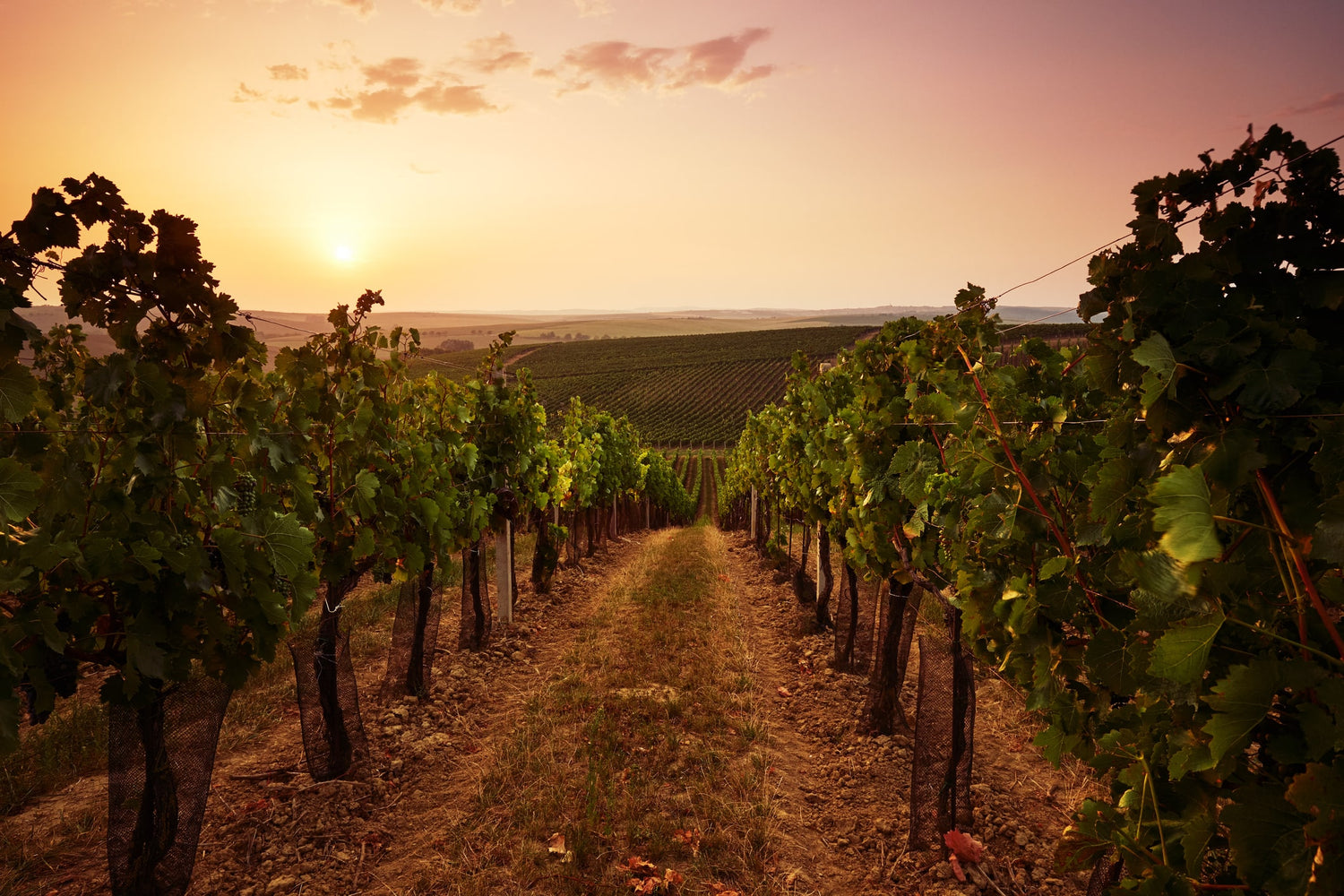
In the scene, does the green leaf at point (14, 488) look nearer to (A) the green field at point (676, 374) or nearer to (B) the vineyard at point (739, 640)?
(B) the vineyard at point (739, 640)

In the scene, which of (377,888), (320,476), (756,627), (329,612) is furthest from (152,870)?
(756,627)

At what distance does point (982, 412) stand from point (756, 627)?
6752mm

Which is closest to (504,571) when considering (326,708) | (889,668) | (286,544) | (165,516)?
(326,708)

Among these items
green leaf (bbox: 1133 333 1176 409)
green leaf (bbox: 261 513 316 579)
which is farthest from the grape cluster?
green leaf (bbox: 1133 333 1176 409)

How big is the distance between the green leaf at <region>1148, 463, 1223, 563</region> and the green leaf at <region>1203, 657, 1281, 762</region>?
0.79 ft

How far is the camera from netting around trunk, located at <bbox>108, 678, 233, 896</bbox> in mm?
3375

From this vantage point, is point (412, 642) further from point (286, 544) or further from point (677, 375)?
point (677, 375)

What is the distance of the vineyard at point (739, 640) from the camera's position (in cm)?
159

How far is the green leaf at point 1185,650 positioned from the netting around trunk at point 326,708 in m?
5.05

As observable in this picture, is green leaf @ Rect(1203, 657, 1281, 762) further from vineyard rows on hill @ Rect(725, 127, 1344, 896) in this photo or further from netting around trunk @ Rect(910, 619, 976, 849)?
netting around trunk @ Rect(910, 619, 976, 849)

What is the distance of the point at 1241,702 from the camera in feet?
4.48

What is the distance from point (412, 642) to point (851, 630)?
4546 millimetres

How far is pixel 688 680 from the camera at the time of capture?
6.82 m

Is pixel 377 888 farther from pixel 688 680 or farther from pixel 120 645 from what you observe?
pixel 688 680
